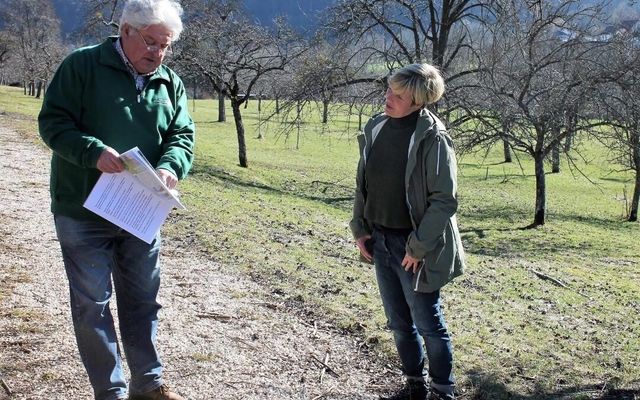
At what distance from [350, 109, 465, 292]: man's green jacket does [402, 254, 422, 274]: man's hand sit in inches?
0.9

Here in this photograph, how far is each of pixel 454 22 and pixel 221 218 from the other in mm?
10881

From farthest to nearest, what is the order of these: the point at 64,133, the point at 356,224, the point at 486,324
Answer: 1. the point at 486,324
2. the point at 356,224
3. the point at 64,133

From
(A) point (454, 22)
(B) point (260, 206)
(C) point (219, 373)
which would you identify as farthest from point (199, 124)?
(C) point (219, 373)

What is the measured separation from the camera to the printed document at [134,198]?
2.76 meters

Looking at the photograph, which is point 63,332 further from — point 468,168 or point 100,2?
point 468,168

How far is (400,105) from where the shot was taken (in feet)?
10.5

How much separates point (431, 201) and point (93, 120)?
1.56 metres

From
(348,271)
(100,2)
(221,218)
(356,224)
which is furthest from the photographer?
(100,2)

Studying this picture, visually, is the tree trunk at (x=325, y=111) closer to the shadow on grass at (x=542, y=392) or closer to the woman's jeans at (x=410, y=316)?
the shadow on grass at (x=542, y=392)

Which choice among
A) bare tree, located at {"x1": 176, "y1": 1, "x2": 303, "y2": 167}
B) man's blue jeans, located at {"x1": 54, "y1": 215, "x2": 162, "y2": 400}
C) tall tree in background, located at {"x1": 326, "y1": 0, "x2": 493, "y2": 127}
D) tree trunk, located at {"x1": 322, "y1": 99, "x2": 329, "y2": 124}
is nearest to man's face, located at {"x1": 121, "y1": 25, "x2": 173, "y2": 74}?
man's blue jeans, located at {"x1": 54, "y1": 215, "x2": 162, "y2": 400}

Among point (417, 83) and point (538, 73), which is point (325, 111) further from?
point (417, 83)

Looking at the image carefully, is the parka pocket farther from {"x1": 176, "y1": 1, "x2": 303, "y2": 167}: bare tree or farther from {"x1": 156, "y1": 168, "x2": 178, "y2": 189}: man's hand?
{"x1": 176, "y1": 1, "x2": 303, "y2": 167}: bare tree

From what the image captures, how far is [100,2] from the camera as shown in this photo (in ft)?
71.3

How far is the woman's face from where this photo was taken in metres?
3.19
